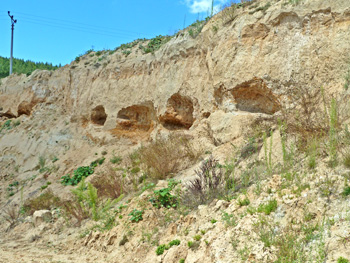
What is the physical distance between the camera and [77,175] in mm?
10992

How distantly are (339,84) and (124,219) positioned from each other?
5.14 metres

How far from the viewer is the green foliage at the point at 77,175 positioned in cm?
1080

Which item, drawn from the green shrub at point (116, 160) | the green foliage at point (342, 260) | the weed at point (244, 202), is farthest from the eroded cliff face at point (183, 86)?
the green foliage at point (342, 260)

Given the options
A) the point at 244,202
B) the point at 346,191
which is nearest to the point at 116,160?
the point at 244,202

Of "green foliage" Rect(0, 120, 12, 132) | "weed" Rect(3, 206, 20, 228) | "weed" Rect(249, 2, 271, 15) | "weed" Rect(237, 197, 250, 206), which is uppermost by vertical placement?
"weed" Rect(249, 2, 271, 15)

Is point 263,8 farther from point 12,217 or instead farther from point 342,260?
point 12,217

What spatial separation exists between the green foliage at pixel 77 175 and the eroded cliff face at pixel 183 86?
0.44 m

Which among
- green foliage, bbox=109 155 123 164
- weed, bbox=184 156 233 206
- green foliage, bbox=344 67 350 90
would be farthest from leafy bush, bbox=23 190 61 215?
green foliage, bbox=344 67 350 90

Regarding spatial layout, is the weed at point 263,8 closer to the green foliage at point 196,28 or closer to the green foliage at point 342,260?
the green foliage at point 196,28

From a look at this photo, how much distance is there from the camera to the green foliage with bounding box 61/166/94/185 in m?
10.8

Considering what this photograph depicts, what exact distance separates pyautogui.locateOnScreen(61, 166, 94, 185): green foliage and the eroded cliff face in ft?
1.44

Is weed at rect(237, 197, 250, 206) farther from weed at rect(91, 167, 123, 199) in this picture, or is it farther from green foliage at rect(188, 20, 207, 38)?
green foliage at rect(188, 20, 207, 38)

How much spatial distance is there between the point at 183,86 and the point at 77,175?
4758 millimetres

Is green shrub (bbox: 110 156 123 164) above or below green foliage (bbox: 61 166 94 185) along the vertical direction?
above
